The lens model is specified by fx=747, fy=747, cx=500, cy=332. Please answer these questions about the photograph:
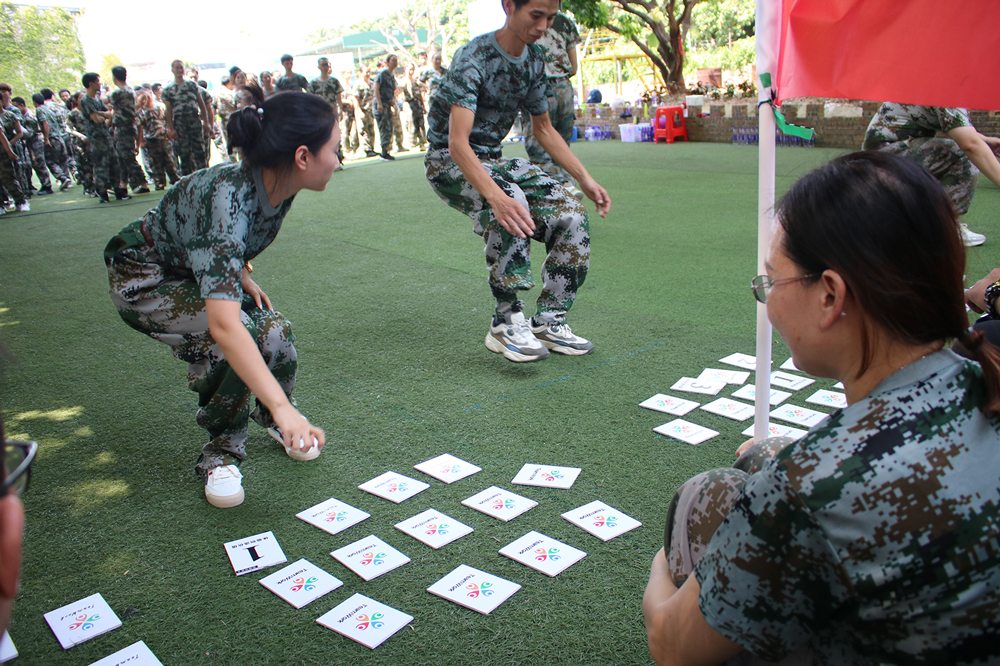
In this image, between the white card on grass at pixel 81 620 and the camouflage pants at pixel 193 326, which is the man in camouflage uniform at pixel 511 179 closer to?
the camouflage pants at pixel 193 326

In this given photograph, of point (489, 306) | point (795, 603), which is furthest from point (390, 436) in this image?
point (795, 603)

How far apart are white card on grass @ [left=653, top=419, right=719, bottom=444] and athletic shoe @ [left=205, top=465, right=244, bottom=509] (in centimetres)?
141

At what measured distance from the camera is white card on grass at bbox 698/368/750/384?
3023 mm

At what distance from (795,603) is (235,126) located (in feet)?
6.08

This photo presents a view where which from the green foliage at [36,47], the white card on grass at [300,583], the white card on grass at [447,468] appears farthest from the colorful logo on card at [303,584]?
the green foliage at [36,47]

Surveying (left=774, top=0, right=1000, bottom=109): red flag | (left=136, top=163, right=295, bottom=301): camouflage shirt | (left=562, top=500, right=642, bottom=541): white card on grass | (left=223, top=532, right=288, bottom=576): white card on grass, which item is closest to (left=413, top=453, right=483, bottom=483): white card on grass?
(left=562, top=500, right=642, bottom=541): white card on grass

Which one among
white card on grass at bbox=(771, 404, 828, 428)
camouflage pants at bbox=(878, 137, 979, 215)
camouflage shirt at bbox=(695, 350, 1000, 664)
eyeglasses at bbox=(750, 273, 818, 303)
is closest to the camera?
camouflage shirt at bbox=(695, 350, 1000, 664)

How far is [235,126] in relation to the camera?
6.82ft

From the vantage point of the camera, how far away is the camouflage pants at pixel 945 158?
4.35m

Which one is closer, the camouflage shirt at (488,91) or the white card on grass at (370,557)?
the white card on grass at (370,557)

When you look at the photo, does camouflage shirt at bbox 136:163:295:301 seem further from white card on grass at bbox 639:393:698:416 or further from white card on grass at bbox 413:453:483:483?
white card on grass at bbox 639:393:698:416

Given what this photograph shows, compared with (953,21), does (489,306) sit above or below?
below

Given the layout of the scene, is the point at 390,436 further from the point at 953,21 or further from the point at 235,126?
the point at 953,21

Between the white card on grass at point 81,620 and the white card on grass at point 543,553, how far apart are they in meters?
0.99
